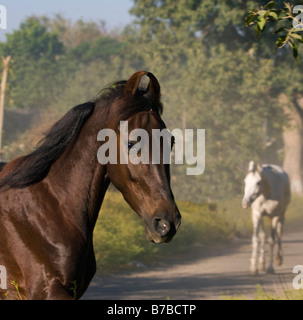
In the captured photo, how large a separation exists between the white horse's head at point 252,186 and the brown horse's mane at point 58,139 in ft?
37.3

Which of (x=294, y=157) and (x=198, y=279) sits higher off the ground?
(x=294, y=157)

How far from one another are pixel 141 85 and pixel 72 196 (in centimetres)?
89

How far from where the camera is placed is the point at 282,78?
34.4 metres

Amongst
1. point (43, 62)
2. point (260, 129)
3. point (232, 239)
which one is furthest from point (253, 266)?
point (43, 62)

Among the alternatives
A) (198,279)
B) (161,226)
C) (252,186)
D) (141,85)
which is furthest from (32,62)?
(161,226)

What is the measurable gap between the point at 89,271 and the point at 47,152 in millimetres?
834

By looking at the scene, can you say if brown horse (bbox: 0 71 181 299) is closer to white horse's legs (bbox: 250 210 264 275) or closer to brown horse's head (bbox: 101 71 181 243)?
brown horse's head (bbox: 101 71 181 243)

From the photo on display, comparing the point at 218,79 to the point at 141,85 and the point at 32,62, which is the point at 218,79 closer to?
the point at 141,85

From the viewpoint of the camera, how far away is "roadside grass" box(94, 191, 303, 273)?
15445mm

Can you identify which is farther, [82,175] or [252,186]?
[252,186]

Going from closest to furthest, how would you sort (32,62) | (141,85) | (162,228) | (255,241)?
(162,228) < (141,85) < (255,241) < (32,62)

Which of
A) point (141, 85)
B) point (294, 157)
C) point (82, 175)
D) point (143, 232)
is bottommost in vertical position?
point (82, 175)

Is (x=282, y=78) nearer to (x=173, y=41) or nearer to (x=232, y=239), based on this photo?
(x=173, y=41)

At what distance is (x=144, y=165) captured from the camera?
4.56 m
